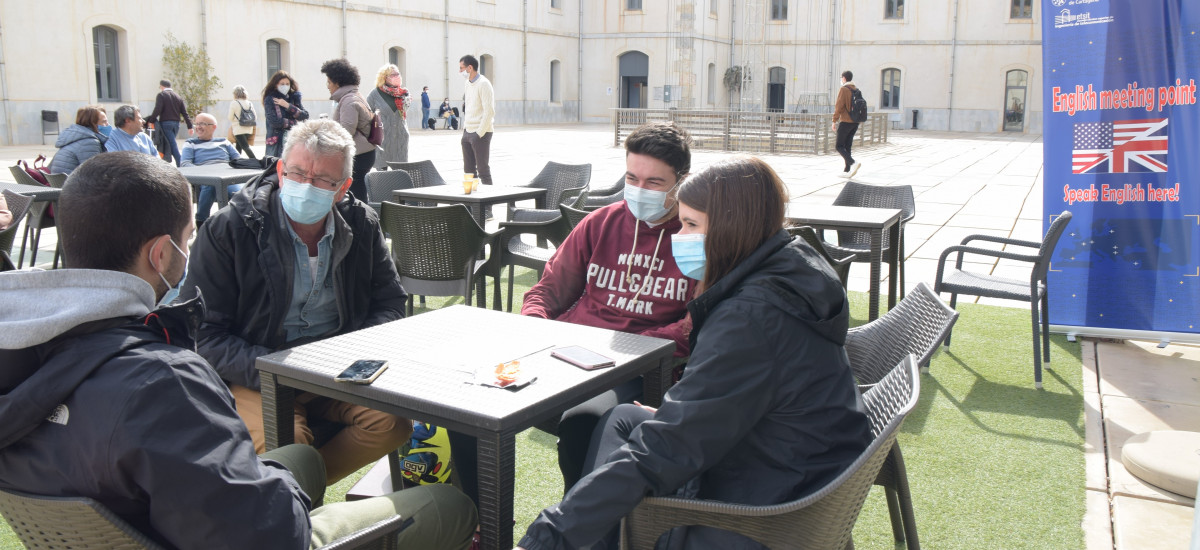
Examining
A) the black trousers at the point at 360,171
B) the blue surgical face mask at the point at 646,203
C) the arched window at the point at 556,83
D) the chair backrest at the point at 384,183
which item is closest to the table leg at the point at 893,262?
the blue surgical face mask at the point at 646,203

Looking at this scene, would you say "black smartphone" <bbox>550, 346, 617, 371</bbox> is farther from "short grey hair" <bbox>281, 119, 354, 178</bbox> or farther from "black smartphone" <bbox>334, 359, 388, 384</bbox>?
"short grey hair" <bbox>281, 119, 354, 178</bbox>

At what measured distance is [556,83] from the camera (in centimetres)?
3725

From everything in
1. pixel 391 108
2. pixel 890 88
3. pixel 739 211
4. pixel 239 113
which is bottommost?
pixel 739 211

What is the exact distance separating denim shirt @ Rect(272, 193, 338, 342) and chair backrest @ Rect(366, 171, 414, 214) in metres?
3.21

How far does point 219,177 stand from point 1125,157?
19.9 feet

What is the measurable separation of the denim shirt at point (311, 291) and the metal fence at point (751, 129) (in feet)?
63.0

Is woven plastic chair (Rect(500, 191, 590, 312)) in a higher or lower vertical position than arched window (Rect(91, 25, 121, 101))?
lower

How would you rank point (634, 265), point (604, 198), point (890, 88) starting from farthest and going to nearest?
point (890, 88), point (604, 198), point (634, 265)

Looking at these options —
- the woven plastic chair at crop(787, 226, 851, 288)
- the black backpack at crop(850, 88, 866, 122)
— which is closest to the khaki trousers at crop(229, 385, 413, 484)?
the woven plastic chair at crop(787, 226, 851, 288)

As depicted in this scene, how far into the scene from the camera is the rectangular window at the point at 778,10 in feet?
124

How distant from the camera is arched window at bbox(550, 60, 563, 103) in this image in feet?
121

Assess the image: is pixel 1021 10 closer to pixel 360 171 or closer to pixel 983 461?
pixel 360 171

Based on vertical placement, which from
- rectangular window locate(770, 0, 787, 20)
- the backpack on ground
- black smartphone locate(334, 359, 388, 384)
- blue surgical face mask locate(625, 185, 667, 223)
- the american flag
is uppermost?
rectangular window locate(770, 0, 787, 20)

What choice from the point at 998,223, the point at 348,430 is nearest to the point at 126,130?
the point at 348,430
